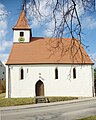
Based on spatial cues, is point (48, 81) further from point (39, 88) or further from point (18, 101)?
point (18, 101)

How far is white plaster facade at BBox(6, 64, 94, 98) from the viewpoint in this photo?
29039 mm

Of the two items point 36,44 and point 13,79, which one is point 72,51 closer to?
point 13,79

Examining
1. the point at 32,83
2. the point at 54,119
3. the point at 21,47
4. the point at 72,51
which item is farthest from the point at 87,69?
the point at 72,51

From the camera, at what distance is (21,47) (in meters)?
32.0

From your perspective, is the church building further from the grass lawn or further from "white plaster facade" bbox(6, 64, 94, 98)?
the grass lawn

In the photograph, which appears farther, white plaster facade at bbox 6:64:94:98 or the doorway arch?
the doorway arch

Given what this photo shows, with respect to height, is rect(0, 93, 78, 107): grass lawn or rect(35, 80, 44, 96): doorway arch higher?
rect(35, 80, 44, 96): doorway arch

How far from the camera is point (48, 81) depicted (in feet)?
97.2

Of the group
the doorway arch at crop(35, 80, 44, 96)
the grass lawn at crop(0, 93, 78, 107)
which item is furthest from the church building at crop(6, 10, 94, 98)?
the grass lawn at crop(0, 93, 78, 107)

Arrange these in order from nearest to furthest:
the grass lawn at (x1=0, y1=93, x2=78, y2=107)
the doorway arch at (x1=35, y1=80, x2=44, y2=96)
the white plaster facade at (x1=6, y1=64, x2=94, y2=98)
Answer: the grass lawn at (x1=0, y1=93, x2=78, y2=107) < the white plaster facade at (x1=6, y1=64, x2=94, y2=98) < the doorway arch at (x1=35, y1=80, x2=44, y2=96)

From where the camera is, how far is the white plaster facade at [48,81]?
95.3ft

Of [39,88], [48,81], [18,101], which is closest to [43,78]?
[48,81]

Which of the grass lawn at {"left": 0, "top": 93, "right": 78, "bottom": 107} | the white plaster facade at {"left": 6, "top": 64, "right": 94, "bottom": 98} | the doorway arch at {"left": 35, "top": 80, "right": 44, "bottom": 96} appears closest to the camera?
the grass lawn at {"left": 0, "top": 93, "right": 78, "bottom": 107}

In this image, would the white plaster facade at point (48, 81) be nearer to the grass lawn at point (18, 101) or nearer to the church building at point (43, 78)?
the church building at point (43, 78)
